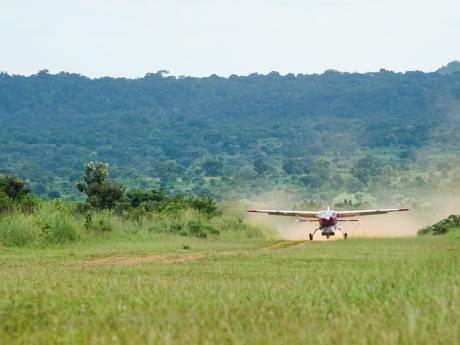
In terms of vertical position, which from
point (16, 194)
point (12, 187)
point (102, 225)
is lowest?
point (102, 225)

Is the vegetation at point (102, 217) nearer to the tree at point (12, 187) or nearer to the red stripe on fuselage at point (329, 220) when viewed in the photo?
the tree at point (12, 187)

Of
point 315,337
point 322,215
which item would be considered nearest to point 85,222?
point 322,215

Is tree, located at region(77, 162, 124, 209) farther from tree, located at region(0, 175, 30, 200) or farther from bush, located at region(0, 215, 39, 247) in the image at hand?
bush, located at region(0, 215, 39, 247)

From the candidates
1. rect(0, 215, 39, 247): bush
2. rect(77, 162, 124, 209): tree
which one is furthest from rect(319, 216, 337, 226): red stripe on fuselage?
rect(0, 215, 39, 247): bush

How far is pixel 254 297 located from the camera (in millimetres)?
8445

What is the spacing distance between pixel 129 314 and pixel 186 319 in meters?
0.49

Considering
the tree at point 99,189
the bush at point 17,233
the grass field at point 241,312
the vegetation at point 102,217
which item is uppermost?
the tree at point 99,189

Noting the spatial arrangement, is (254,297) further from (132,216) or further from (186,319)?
(132,216)

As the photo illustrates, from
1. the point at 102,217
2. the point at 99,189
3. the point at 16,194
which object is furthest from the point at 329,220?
the point at 16,194

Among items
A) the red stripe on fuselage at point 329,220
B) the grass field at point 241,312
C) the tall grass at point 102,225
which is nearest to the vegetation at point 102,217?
the tall grass at point 102,225

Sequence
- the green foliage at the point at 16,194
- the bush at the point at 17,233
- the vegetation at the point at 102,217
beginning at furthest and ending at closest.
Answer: the green foliage at the point at 16,194 < the vegetation at the point at 102,217 < the bush at the point at 17,233

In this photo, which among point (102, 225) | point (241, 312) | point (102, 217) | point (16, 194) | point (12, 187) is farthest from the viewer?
point (16, 194)

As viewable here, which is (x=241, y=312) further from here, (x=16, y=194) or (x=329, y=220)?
(x=329, y=220)

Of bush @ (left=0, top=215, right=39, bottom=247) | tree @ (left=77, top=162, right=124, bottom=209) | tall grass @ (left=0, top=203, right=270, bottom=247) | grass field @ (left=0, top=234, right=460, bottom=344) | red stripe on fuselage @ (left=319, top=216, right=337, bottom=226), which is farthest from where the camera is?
tree @ (left=77, top=162, right=124, bottom=209)
